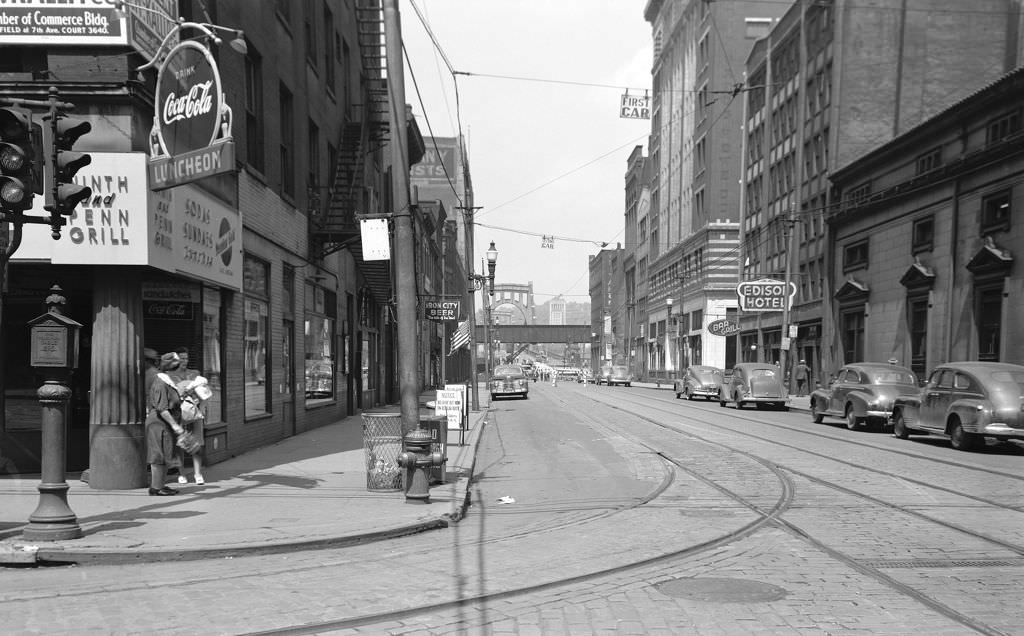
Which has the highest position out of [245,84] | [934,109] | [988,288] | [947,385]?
[934,109]

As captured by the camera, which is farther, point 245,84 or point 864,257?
point 864,257

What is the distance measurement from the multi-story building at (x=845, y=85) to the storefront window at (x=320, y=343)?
72.9ft

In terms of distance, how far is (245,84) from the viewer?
1430cm

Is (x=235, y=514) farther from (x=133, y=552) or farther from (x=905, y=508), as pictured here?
(x=905, y=508)

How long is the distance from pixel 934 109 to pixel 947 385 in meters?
27.4

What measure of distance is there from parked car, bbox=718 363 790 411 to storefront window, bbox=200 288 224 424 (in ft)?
74.7

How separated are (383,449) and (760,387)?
23.5m

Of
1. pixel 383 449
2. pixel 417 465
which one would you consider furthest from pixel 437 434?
pixel 417 465

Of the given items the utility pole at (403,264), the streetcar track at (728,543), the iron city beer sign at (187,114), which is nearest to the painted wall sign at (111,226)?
the iron city beer sign at (187,114)

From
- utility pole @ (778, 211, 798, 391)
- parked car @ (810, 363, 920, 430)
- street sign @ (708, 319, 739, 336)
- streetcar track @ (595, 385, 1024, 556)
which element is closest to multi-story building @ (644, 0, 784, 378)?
street sign @ (708, 319, 739, 336)

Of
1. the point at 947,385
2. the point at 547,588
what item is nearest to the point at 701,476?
the point at 547,588

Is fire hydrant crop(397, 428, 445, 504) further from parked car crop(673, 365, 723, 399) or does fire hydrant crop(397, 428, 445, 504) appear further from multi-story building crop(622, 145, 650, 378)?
multi-story building crop(622, 145, 650, 378)

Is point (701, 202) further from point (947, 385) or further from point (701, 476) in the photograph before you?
point (701, 476)

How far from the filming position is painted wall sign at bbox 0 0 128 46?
384 inches
